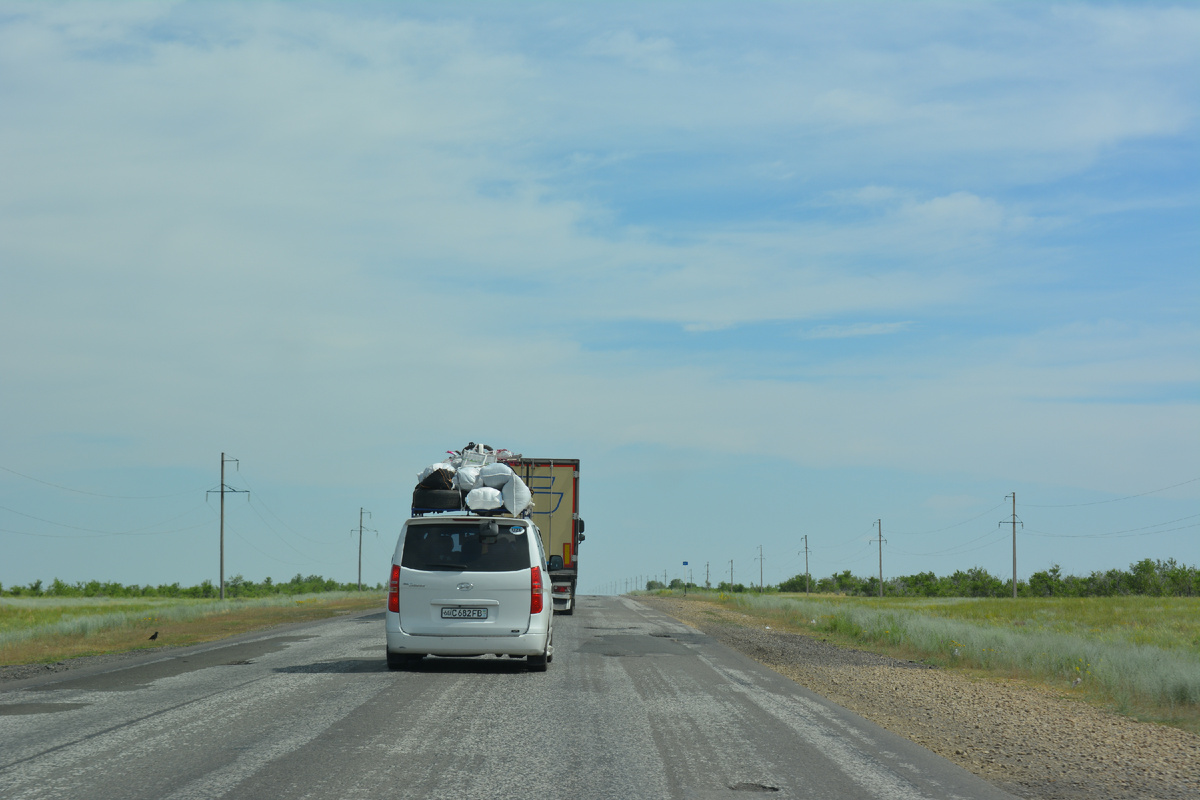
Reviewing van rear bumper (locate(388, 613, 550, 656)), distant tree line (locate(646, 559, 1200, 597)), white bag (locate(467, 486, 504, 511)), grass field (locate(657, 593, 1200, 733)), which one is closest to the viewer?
grass field (locate(657, 593, 1200, 733))

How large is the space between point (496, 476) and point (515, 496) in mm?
436

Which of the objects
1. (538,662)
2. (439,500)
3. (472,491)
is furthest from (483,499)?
(538,662)

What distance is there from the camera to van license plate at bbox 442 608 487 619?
43.4ft

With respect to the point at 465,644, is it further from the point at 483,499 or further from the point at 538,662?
the point at 483,499

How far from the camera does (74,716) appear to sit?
943 centimetres

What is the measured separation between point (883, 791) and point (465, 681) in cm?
679

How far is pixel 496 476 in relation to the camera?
1560 cm

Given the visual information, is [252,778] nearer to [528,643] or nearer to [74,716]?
[74,716]

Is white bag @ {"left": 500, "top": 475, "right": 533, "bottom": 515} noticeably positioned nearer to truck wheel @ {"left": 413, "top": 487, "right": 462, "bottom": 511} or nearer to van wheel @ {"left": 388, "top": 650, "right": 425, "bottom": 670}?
truck wheel @ {"left": 413, "top": 487, "right": 462, "bottom": 511}

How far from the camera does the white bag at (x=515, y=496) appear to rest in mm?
15539

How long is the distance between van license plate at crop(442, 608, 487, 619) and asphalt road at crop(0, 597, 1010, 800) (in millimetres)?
791

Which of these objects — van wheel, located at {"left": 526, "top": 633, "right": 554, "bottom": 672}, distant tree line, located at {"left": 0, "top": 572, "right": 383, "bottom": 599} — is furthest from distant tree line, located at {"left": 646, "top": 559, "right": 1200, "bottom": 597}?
van wheel, located at {"left": 526, "top": 633, "right": 554, "bottom": 672}

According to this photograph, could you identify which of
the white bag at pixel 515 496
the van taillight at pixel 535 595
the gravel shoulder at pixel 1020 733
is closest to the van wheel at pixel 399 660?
the van taillight at pixel 535 595

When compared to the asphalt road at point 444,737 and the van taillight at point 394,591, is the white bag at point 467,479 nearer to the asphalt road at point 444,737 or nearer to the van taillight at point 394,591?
the van taillight at point 394,591
